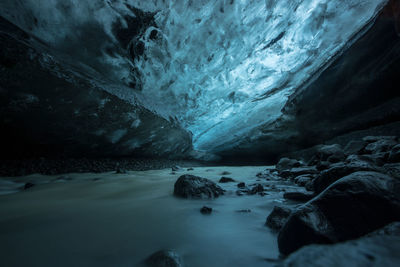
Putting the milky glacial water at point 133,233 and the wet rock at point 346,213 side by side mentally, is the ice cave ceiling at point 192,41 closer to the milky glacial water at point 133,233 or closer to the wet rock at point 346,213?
the milky glacial water at point 133,233

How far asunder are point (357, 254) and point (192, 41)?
4.78 m

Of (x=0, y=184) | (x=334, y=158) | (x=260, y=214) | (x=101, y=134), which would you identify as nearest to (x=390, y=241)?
(x=260, y=214)

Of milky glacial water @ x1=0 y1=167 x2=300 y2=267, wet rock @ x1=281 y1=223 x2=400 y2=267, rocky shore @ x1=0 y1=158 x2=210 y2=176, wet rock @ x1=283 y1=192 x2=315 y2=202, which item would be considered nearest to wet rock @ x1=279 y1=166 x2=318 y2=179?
wet rock @ x1=283 y1=192 x2=315 y2=202

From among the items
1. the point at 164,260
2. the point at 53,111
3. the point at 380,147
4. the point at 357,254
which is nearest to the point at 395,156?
the point at 380,147

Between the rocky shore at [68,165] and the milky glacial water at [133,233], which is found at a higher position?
the rocky shore at [68,165]

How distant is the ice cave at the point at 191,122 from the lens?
0.83 meters

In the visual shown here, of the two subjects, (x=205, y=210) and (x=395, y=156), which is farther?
(x=395, y=156)

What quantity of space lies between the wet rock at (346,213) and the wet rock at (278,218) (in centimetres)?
25

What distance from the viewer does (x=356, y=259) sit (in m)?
0.49

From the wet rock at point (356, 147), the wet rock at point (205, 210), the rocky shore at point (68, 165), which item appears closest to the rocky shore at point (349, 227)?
the wet rock at point (205, 210)

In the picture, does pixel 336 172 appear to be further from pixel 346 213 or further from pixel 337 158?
pixel 337 158

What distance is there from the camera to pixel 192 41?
13.9 feet

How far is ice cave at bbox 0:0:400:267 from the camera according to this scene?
0.83 m

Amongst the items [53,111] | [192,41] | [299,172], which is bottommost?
[299,172]
